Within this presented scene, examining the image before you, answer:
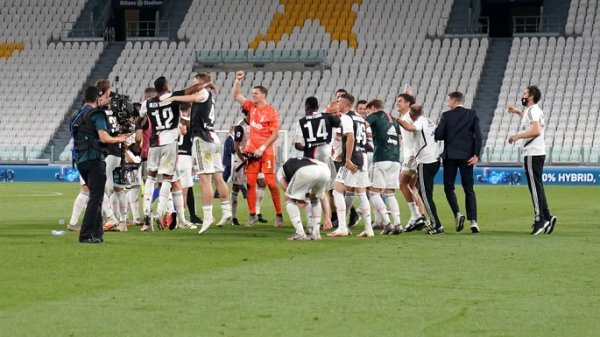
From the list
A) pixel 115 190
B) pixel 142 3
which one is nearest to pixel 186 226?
pixel 115 190

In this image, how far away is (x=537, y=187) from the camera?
18.4 metres

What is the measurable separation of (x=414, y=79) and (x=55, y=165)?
1343 cm

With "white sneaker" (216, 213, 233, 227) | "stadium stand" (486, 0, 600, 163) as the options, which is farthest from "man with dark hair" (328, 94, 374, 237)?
"stadium stand" (486, 0, 600, 163)

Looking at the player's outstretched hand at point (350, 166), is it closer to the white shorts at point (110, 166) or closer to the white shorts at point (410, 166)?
the white shorts at point (410, 166)

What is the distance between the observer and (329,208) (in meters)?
20.0

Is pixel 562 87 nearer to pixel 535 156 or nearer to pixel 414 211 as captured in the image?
pixel 414 211

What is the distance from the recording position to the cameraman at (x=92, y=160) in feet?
52.7

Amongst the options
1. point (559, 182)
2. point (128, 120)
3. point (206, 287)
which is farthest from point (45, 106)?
point (206, 287)

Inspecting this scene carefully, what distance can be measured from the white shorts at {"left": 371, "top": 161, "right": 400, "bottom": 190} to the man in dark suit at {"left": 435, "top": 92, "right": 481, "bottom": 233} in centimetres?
73

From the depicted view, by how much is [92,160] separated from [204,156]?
8.81 ft

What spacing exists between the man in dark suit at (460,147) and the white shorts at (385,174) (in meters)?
0.73

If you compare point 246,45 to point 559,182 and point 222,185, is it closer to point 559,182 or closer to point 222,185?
point 559,182

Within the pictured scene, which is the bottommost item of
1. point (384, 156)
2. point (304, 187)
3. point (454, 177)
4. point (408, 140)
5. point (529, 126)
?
point (304, 187)

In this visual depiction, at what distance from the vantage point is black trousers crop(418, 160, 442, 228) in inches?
733
